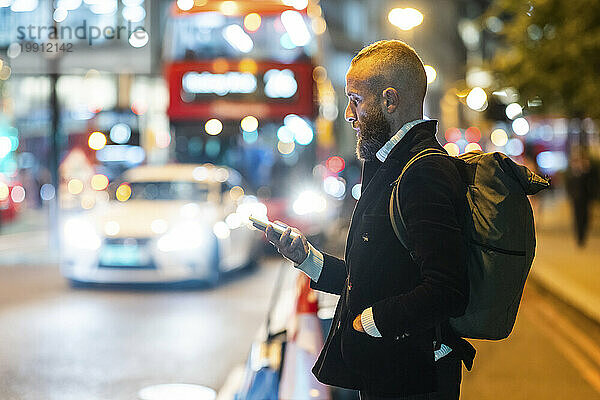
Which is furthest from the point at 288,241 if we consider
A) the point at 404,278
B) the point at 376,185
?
the point at 404,278

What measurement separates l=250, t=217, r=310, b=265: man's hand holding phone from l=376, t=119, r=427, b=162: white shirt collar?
14.5 inches

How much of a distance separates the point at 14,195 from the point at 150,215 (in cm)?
1831

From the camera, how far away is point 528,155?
29.3 meters

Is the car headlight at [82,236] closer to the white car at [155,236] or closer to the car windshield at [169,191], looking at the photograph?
the white car at [155,236]

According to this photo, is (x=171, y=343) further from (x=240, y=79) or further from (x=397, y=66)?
(x=240, y=79)

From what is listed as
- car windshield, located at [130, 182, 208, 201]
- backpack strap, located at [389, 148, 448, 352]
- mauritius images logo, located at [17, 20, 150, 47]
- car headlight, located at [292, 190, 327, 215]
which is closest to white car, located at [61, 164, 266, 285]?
car windshield, located at [130, 182, 208, 201]

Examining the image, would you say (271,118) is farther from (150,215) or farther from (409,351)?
(409,351)

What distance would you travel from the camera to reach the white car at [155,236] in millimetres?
11590

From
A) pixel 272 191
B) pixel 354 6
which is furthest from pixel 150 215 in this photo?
pixel 354 6

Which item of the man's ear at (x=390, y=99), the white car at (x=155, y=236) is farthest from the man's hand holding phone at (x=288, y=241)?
the white car at (x=155, y=236)

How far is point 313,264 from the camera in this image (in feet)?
9.80

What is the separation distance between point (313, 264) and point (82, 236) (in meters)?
9.20

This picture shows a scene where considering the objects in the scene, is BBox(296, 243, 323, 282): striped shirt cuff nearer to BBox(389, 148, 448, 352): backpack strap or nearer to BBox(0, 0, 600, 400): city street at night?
BBox(0, 0, 600, 400): city street at night

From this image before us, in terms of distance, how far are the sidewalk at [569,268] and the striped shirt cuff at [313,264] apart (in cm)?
703
